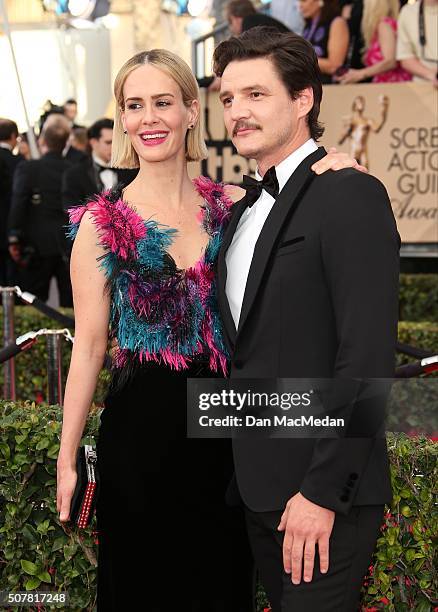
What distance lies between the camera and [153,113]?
10.2ft

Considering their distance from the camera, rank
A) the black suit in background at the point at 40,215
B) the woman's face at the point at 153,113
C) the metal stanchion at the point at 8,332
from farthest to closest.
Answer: the black suit in background at the point at 40,215, the metal stanchion at the point at 8,332, the woman's face at the point at 153,113

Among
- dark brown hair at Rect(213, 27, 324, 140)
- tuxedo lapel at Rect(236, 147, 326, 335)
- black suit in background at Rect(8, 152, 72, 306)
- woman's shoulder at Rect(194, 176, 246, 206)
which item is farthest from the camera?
black suit in background at Rect(8, 152, 72, 306)

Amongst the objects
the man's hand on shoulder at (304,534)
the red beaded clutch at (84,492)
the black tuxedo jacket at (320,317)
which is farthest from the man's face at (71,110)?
the man's hand on shoulder at (304,534)

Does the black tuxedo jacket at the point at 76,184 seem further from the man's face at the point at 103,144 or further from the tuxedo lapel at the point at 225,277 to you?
the tuxedo lapel at the point at 225,277

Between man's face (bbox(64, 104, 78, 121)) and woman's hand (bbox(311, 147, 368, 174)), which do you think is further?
man's face (bbox(64, 104, 78, 121))

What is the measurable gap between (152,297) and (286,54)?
860 millimetres

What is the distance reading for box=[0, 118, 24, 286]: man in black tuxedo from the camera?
37.0 feet

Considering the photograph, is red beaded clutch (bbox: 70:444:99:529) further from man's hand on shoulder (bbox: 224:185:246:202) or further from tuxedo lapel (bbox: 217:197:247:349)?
man's hand on shoulder (bbox: 224:185:246:202)

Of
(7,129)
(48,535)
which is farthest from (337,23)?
(48,535)

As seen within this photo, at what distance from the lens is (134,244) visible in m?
3.04

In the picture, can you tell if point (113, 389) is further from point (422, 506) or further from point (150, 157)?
point (422, 506)

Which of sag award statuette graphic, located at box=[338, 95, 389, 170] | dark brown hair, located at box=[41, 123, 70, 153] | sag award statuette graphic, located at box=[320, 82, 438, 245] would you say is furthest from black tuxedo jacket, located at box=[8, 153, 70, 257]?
sag award statuette graphic, located at box=[338, 95, 389, 170]

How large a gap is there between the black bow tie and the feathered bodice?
339mm

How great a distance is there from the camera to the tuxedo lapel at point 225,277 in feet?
8.76
